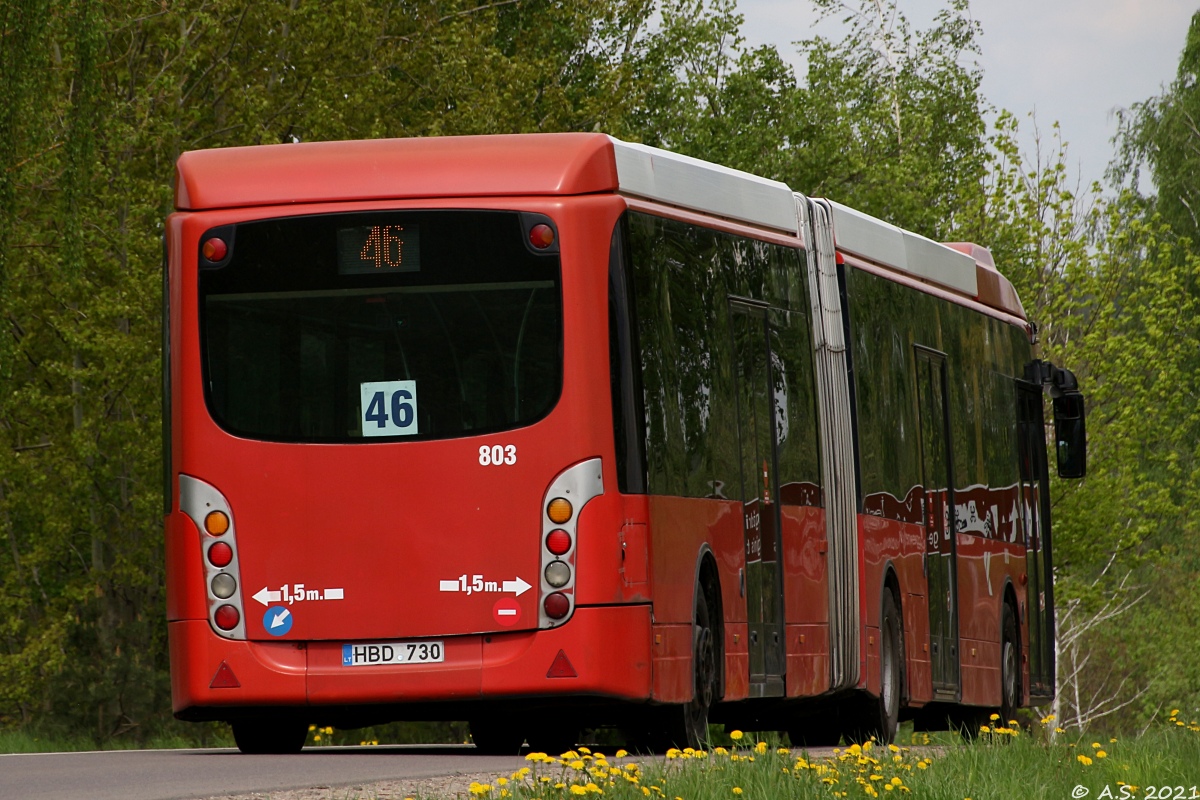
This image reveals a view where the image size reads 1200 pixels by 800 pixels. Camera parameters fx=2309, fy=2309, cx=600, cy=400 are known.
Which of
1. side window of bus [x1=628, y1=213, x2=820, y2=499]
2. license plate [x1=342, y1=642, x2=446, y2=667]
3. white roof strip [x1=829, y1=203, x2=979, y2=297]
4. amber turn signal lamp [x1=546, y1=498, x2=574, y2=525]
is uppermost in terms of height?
white roof strip [x1=829, y1=203, x2=979, y2=297]

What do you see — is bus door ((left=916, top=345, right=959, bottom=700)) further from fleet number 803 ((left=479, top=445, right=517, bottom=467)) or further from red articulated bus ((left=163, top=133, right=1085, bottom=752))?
fleet number 803 ((left=479, top=445, right=517, bottom=467))

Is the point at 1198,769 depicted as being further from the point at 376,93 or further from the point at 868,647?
the point at 376,93

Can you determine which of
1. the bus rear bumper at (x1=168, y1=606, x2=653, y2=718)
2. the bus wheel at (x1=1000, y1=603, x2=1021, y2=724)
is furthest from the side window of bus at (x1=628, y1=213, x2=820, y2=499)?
the bus wheel at (x1=1000, y1=603, x2=1021, y2=724)

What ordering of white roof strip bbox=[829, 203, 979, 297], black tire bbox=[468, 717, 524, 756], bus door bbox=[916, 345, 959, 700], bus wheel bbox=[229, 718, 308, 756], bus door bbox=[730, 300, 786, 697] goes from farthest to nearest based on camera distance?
1. bus door bbox=[916, 345, 959, 700]
2. white roof strip bbox=[829, 203, 979, 297]
3. black tire bbox=[468, 717, 524, 756]
4. bus door bbox=[730, 300, 786, 697]
5. bus wheel bbox=[229, 718, 308, 756]

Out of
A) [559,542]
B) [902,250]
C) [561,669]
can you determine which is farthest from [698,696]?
[902,250]

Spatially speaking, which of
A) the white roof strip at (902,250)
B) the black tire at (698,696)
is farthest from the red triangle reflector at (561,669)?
the white roof strip at (902,250)

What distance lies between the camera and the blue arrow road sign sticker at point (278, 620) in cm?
1131

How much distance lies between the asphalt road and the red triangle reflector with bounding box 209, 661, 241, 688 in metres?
0.37

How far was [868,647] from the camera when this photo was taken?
14.9 m

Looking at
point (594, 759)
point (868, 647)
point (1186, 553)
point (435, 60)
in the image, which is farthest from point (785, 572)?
point (1186, 553)

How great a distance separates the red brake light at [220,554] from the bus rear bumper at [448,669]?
Result: 1.06 ft

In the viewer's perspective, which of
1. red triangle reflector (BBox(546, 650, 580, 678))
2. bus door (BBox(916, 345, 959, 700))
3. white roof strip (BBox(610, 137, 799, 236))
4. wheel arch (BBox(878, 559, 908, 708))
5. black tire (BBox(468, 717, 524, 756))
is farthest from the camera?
bus door (BBox(916, 345, 959, 700))

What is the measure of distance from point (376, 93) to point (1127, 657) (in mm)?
38029

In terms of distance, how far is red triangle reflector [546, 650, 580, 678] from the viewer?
11000mm
